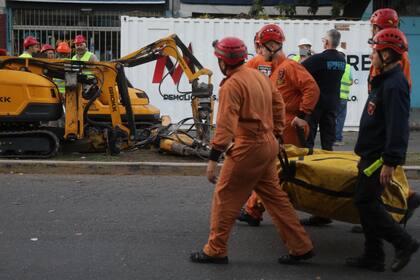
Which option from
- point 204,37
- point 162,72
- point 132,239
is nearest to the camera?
point 132,239

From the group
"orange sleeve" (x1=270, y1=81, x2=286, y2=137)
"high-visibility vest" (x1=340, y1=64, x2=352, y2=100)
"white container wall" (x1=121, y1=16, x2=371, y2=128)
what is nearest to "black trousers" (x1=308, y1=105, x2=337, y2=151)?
"orange sleeve" (x1=270, y1=81, x2=286, y2=137)

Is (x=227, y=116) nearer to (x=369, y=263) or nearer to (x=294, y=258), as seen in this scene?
(x=294, y=258)

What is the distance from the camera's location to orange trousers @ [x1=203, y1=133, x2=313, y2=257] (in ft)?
16.3

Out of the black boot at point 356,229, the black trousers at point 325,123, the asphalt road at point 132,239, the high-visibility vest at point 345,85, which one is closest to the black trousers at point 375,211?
the asphalt road at point 132,239

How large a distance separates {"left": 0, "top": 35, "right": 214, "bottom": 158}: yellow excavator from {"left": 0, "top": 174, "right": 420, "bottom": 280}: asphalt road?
1.29m

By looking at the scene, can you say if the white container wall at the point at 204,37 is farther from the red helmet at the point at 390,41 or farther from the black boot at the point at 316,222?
the red helmet at the point at 390,41

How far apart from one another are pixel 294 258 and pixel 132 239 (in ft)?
4.91

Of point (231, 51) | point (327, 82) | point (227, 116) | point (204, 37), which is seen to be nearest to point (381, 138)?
point (227, 116)

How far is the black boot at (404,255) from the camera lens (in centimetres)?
495

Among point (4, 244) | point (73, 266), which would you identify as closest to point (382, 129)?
point (73, 266)

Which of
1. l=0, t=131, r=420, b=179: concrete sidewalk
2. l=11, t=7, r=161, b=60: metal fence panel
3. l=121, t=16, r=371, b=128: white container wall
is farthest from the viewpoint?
l=11, t=7, r=161, b=60: metal fence panel

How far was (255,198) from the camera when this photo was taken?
633 cm

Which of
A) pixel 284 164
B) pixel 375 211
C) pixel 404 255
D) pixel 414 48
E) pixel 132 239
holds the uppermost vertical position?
pixel 414 48

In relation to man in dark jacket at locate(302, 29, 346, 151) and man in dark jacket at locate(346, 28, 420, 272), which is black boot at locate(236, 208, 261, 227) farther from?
man in dark jacket at locate(346, 28, 420, 272)
